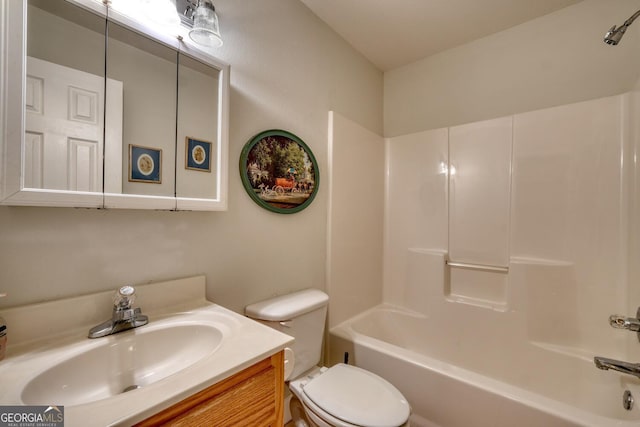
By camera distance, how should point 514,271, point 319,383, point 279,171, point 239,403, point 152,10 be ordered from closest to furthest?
point 239,403 < point 152,10 < point 319,383 < point 279,171 < point 514,271

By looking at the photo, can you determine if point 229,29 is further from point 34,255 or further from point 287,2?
point 34,255

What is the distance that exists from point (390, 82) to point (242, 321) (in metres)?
2.40

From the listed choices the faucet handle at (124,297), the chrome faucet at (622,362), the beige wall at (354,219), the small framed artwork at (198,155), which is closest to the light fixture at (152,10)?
the small framed artwork at (198,155)

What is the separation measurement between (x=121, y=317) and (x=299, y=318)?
0.76 metres

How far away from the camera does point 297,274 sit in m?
1.60

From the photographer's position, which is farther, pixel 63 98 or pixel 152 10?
pixel 152 10

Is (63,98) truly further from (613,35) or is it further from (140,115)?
(613,35)

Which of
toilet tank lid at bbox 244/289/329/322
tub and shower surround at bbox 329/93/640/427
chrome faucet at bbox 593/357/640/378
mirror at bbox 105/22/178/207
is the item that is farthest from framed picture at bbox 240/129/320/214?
chrome faucet at bbox 593/357/640/378

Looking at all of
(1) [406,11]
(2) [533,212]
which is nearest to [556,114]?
(2) [533,212]

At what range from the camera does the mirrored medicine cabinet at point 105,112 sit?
71 cm

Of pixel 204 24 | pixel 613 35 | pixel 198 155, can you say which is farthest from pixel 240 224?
pixel 613 35

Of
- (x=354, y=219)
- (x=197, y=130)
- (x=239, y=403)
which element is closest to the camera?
(x=239, y=403)

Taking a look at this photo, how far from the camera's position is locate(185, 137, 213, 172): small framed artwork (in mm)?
1088

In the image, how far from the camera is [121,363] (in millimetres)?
801
